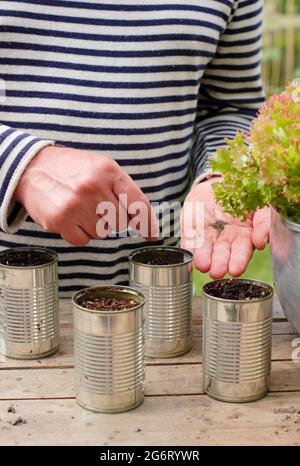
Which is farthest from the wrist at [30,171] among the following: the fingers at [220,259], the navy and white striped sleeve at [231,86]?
the navy and white striped sleeve at [231,86]

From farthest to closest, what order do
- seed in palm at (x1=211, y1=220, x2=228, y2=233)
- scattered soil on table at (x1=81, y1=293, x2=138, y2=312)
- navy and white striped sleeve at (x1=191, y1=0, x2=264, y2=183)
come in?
navy and white striped sleeve at (x1=191, y1=0, x2=264, y2=183) → seed in palm at (x1=211, y1=220, x2=228, y2=233) → scattered soil on table at (x1=81, y1=293, x2=138, y2=312)

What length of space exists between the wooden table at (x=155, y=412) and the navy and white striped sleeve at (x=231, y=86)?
67 cm

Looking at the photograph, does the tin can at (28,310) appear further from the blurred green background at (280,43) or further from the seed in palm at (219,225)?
the blurred green background at (280,43)

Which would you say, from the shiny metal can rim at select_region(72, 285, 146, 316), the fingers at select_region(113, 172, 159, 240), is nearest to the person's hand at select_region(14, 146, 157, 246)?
the fingers at select_region(113, 172, 159, 240)

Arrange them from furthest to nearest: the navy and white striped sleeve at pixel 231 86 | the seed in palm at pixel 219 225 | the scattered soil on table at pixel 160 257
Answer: the navy and white striped sleeve at pixel 231 86 → the seed in palm at pixel 219 225 → the scattered soil on table at pixel 160 257

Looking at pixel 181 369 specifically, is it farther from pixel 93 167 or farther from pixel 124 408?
pixel 93 167

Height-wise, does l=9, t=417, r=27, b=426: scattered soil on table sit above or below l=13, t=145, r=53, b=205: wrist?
below

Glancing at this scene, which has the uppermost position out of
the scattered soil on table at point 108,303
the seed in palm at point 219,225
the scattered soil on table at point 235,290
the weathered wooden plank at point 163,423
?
the seed in palm at point 219,225

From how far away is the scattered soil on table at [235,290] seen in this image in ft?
4.01

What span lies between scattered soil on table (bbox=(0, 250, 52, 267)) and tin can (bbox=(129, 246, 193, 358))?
153 millimetres

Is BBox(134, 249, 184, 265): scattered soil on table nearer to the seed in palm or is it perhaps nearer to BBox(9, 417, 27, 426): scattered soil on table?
the seed in palm

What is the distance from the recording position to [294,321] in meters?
1.29

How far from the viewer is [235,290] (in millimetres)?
1243

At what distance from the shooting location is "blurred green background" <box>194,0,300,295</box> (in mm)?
4918
